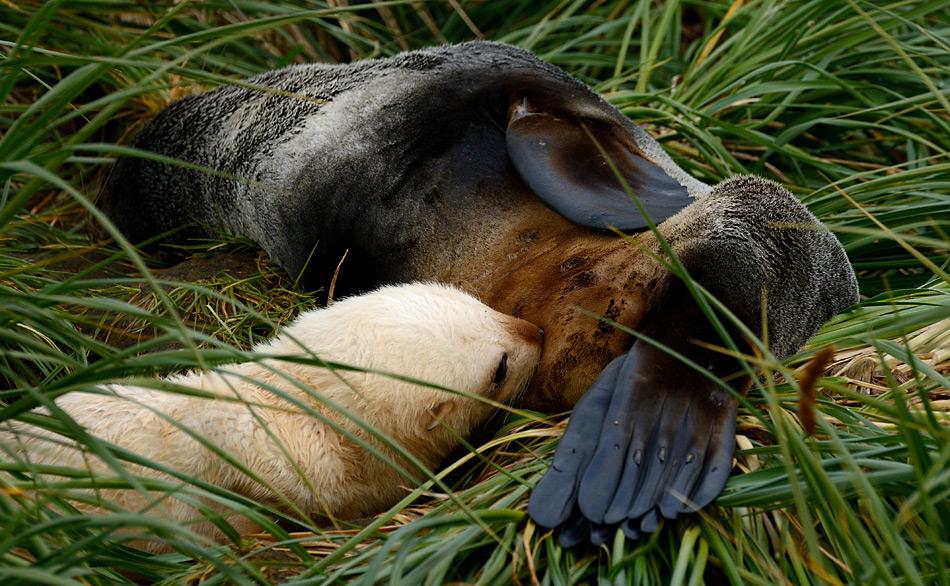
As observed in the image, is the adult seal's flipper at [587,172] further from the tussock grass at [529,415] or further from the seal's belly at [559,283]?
the tussock grass at [529,415]

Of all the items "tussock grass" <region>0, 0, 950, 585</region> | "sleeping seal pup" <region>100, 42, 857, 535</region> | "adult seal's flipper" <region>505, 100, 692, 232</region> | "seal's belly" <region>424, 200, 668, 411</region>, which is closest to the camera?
"tussock grass" <region>0, 0, 950, 585</region>

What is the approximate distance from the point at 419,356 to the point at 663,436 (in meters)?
0.69

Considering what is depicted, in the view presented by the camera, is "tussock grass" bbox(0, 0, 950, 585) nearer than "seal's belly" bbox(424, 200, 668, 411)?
Yes

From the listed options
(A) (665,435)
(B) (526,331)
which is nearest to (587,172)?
(B) (526,331)

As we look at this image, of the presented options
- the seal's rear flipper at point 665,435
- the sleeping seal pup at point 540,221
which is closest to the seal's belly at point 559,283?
the sleeping seal pup at point 540,221

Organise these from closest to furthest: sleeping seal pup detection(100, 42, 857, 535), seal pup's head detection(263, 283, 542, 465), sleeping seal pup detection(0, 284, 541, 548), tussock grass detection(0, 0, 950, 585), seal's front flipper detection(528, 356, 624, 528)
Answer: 1. tussock grass detection(0, 0, 950, 585)
2. seal's front flipper detection(528, 356, 624, 528)
3. sleeping seal pup detection(100, 42, 857, 535)
4. sleeping seal pup detection(0, 284, 541, 548)
5. seal pup's head detection(263, 283, 542, 465)

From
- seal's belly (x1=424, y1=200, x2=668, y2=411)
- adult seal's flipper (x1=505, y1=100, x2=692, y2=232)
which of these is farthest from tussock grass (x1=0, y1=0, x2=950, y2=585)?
adult seal's flipper (x1=505, y1=100, x2=692, y2=232)

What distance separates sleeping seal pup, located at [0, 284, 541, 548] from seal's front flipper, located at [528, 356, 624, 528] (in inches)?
12.2

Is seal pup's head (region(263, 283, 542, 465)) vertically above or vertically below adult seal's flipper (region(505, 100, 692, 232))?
below

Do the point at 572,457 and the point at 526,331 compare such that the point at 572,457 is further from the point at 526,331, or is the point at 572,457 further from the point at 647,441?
the point at 526,331

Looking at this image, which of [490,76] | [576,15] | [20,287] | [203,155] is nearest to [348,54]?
[576,15]

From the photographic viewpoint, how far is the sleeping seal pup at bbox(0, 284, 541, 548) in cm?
282

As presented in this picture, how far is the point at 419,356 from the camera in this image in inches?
117

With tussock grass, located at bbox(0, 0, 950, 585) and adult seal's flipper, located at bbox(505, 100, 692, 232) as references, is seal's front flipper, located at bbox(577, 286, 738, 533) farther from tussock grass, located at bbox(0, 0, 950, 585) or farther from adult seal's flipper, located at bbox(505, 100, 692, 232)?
adult seal's flipper, located at bbox(505, 100, 692, 232)
